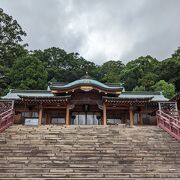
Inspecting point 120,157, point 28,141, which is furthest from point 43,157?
point 120,157

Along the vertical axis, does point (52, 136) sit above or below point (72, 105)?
below

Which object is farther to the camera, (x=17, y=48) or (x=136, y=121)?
(x=17, y=48)

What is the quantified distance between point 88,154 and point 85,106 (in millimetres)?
9546

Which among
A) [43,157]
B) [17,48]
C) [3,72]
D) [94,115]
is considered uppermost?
[17,48]

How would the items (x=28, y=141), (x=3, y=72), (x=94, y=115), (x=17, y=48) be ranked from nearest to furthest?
(x=28, y=141)
(x=94, y=115)
(x=3, y=72)
(x=17, y=48)

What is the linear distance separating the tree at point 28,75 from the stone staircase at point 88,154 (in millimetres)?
21347

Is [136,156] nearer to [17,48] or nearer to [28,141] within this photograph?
[28,141]

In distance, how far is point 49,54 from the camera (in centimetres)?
5728

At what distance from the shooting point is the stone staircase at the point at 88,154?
32.7 ft

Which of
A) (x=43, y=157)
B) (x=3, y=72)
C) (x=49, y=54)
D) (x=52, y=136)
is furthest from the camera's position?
(x=49, y=54)

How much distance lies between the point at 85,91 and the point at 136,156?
984 cm

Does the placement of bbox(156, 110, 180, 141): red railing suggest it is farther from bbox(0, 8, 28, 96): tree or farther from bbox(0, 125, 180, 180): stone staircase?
bbox(0, 8, 28, 96): tree

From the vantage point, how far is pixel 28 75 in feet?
125

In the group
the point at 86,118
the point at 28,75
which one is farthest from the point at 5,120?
the point at 28,75
